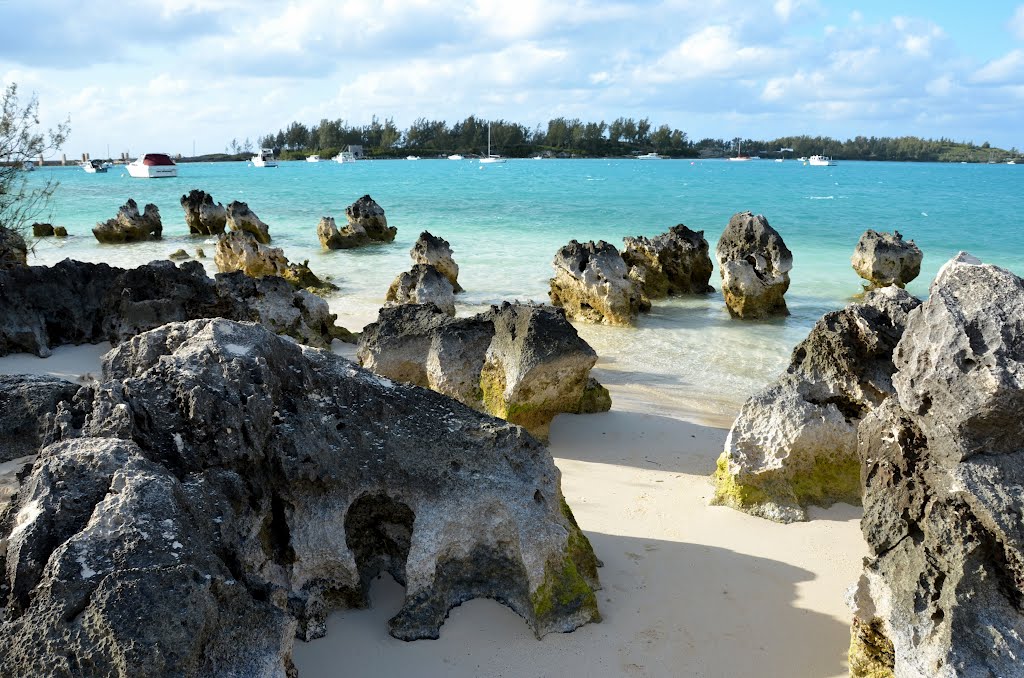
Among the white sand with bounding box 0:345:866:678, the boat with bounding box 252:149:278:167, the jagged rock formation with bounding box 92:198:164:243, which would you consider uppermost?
the boat with bounding box 252:149:278:167

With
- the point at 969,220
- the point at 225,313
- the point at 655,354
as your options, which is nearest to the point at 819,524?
the point at 655,354

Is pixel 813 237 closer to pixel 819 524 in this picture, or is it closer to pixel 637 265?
pixel 637 265

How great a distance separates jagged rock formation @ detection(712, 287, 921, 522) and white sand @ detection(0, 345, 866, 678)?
161 millimetres

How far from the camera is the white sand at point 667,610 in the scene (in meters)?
3.60

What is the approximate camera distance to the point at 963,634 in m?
3.01

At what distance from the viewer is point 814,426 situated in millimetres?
5445

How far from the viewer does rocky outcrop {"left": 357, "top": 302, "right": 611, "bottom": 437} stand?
22.1 ft

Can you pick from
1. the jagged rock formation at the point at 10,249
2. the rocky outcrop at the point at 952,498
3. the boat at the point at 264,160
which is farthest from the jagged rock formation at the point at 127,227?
the boat at the point at 264,160

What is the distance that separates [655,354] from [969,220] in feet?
99.8

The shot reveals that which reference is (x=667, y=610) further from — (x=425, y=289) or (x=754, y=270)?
(x=754, y=270)

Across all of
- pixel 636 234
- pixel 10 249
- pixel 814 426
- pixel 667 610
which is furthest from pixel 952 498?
pixel 636 234

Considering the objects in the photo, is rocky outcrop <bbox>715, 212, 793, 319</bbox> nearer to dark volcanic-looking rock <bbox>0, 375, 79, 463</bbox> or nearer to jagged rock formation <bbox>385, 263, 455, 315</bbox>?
jagged rock formation <bbox>385, 263, 455, 315</bbox>

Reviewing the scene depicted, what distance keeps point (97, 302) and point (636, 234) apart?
2045 centimetres

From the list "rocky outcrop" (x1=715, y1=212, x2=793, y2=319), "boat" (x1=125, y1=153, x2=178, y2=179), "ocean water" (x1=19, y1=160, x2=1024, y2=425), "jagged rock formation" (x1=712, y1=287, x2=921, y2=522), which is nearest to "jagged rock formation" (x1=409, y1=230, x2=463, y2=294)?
"ocean water" (x1=19, y1=160, x2=1024, y2=425)
